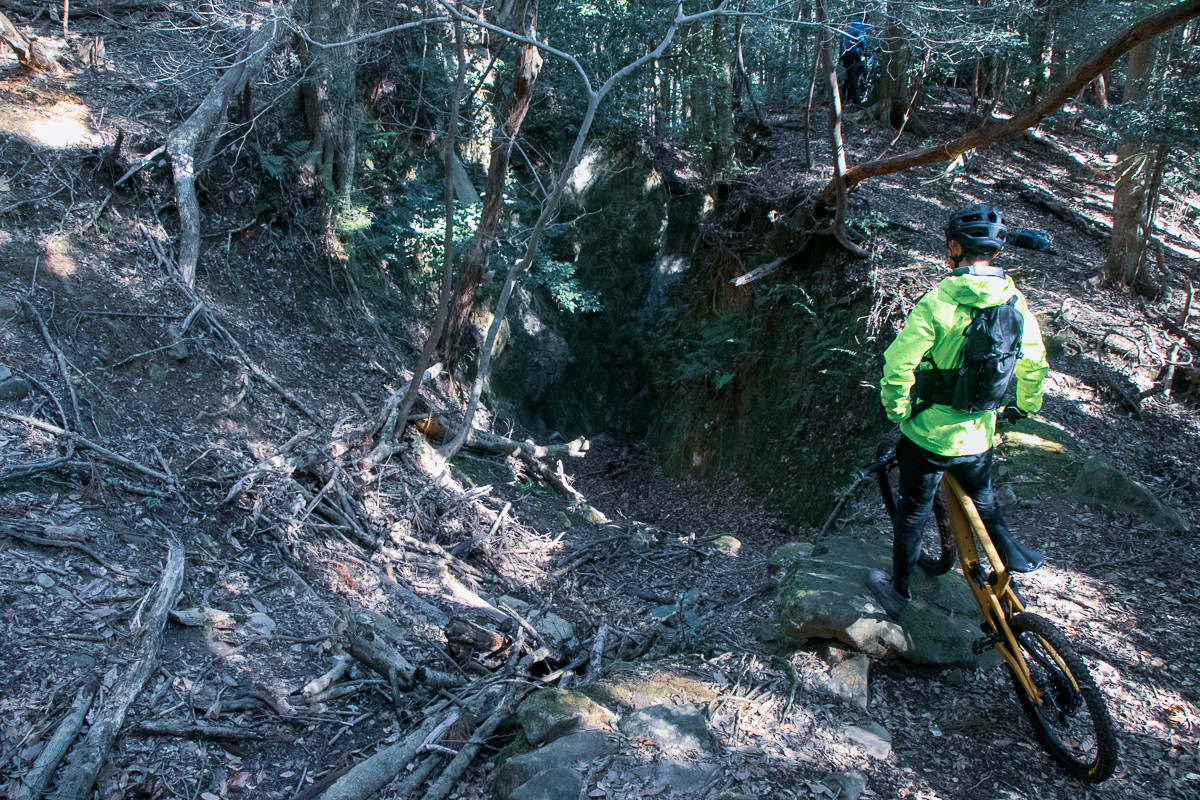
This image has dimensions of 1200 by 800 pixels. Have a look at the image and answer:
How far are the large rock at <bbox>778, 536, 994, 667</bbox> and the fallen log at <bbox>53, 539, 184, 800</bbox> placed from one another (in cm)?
357

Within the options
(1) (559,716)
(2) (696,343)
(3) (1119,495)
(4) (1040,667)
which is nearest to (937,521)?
(4) (1040,667)

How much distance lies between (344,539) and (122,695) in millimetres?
2573

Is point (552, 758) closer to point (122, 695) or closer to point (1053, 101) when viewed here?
point (122, 695)

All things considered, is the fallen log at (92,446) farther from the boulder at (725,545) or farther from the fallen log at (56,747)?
the boulder at (725,545)

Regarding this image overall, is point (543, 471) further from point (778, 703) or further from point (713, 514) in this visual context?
point (778, 703)

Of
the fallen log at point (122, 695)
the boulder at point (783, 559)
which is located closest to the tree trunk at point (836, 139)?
the boulder at point (783, 559)

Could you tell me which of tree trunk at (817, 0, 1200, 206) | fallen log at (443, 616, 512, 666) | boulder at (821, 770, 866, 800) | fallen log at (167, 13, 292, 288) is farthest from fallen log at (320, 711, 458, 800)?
tree trunk at (817, 0, 1200, 206)

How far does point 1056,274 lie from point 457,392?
874 cm

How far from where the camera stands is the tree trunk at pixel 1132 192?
8.21 metres

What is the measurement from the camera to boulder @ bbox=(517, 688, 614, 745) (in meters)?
3.33

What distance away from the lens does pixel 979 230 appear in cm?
345

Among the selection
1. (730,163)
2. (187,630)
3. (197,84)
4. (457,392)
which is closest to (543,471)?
(457,392)

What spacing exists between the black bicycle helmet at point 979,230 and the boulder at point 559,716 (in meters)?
3.02

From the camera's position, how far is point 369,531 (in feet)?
20.7
